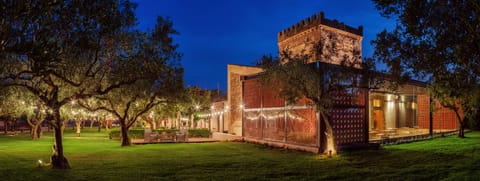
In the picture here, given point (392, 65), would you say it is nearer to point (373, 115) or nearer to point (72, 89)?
point (72, 89)

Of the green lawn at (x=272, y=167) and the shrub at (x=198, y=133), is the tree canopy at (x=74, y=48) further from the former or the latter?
the shrub at (x=198, y=133)

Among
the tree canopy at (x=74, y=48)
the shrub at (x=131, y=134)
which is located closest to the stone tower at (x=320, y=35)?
the shrub at (x=131, y=134)

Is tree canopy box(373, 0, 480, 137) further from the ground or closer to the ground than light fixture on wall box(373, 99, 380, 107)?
further from the ground

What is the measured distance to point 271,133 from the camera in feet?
64.1

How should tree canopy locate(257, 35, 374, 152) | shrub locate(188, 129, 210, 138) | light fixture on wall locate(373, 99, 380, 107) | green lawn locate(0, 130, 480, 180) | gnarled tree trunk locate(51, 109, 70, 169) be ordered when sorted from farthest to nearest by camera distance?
shrub locate(188, 129, 210, 138) → light fixture on wall locate(373, 99, 380, 107) → tree canopy locate(257, 35, 374, 152) → gnarled tree trunk locate(51, 109, 70, 169) → green lawn locate(0, 130, 480, 180)

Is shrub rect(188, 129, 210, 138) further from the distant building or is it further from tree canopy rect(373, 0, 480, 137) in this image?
tree canopy rect(373, 0, 480, 137)

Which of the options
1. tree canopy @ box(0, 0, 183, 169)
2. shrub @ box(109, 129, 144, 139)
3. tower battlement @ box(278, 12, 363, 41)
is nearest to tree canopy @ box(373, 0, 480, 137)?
tree canopy @ box(0, 0, 183, 169)

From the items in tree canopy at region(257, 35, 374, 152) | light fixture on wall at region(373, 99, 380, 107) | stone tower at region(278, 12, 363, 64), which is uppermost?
stone tower at region(278, 12, 363, 64)

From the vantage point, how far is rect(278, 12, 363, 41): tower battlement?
34188mm

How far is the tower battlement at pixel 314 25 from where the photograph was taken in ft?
112

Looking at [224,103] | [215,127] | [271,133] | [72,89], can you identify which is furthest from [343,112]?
[215,127]

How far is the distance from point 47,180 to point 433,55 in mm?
11024

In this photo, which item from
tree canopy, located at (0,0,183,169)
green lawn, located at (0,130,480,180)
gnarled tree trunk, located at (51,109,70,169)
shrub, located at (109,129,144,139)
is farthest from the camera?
shrub, located at (109,129,144,139)

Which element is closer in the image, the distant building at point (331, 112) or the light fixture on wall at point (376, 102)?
the distant building at point (331, 112)
